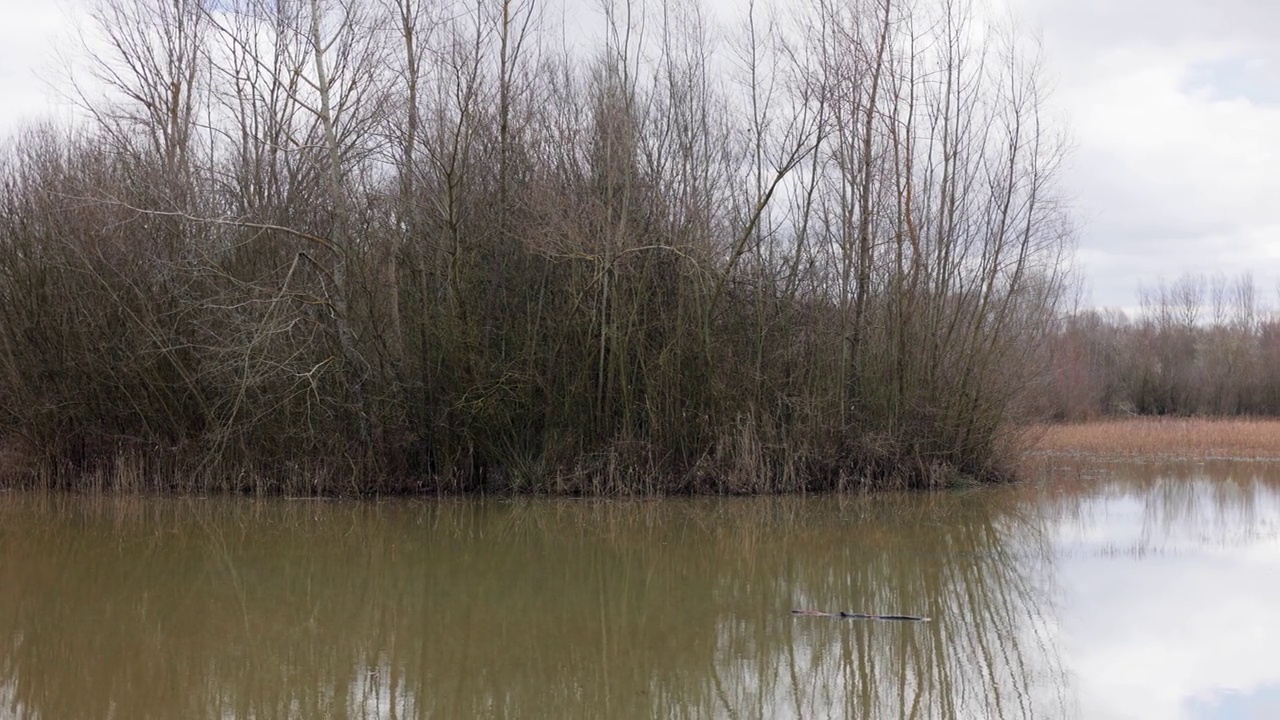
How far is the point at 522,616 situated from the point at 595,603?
2.47 feet

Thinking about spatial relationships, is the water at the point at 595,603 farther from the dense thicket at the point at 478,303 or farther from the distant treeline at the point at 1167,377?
the distant treeline at the point at 1167,377

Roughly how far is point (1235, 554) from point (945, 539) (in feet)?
9.54

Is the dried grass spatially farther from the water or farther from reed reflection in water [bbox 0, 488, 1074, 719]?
reed reflection in water [bbox 0, 488, 1074, 719]

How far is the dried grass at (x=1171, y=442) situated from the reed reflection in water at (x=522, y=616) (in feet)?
38.7

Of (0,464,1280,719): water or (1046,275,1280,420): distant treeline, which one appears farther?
(1046,275,1280,420): distant treeline

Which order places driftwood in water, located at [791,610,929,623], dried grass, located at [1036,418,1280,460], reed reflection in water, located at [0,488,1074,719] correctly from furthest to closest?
dried grass, located at [1036,418,1280,460] < driftwood in water, located at [791,610,929,623] < reed reflection in water, located at [0,488,1074,719]

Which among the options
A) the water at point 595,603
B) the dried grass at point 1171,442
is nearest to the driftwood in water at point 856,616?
the water at point 595,603

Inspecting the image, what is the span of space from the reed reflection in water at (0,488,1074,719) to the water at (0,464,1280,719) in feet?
0.09

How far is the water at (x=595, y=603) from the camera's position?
5.81m

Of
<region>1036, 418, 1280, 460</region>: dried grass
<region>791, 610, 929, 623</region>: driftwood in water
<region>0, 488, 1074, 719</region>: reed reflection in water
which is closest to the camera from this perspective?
<region>0, 488, 1074, 719</region>: reed reflection in water

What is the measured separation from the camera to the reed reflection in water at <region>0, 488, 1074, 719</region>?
576 centimetres

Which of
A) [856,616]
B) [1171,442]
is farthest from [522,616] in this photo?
[1171,442]

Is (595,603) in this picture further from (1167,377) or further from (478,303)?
(1167,377)

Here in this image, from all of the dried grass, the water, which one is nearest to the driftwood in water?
the water
